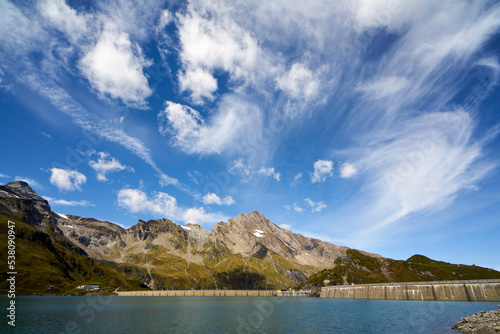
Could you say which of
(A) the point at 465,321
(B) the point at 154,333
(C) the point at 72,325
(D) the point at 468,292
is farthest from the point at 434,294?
(C) the point at 72,325

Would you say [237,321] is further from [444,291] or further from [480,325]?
[444,291]

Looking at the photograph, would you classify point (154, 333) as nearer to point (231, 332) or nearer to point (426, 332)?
point (231, 332)

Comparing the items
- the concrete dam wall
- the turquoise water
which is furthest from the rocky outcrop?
the concrete dam wall

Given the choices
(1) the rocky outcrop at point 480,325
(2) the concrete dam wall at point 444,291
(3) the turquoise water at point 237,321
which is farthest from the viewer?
(2) the concrete dam wall at point 444,291

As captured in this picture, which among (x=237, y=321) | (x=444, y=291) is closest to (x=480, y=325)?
(x=237, y=321)

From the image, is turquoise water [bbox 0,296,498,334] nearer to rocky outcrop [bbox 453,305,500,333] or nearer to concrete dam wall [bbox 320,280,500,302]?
rocky outcrop [bbox 453,305,500,333]

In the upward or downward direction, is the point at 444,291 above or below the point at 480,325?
above

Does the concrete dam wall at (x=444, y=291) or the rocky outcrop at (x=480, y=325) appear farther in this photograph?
the concrete dam wall at (x=444, y=291)

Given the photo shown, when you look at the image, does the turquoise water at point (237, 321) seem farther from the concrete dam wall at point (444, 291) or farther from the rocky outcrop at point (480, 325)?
the concrete dam wall at point (444, 291)

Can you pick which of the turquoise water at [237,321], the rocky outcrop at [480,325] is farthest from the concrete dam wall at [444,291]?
the rocky outcrop at [480,325]

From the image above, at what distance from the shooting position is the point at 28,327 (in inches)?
2260

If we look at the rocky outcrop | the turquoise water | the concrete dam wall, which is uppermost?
the concrete dam wall

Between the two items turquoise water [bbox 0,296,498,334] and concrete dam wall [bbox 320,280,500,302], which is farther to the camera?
concrete dam wall [bbox 320,280,500,302]

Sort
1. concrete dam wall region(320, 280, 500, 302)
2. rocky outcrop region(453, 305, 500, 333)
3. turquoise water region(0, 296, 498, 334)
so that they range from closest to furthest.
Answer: rocky outcrop region(453, 305, 500, 333)
turquoise water region(0, 296, 498, 334)
concrete dam wall region(320, 280, 500, 302)
